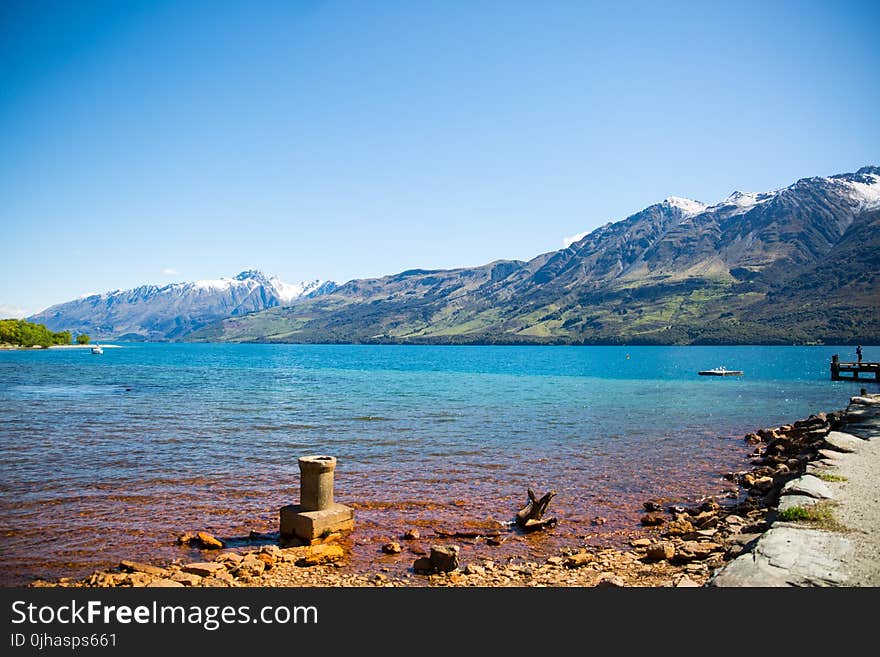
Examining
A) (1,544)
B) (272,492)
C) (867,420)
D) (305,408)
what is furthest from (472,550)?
(305,408)

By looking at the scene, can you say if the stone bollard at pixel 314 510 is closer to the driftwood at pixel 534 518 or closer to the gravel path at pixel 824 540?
the driftwood at pixel 534 518

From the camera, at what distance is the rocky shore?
10742 millimetres

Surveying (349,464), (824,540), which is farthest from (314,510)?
(824,540)

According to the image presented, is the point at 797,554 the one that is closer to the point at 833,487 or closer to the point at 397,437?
the point at 833,487

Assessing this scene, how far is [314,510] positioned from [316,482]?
0.73m

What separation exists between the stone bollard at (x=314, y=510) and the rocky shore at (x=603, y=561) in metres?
0.36

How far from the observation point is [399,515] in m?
18.8

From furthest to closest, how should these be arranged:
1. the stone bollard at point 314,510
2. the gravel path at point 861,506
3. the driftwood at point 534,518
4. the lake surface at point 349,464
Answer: the driftwood at point 534,518
the lake surface at point 349,464
the stone bollard at point 314,510
the gravel path at point 861,506

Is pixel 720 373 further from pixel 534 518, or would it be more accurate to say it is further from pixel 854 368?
pixel 534 518

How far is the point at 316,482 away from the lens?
52.9 ft

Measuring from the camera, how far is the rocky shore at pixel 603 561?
10.7 meters

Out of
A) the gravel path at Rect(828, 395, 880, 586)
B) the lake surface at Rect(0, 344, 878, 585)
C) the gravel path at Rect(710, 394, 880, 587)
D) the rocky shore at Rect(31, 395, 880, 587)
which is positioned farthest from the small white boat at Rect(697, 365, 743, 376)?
the rocky shore at Rect(31, 395, 880, 587)

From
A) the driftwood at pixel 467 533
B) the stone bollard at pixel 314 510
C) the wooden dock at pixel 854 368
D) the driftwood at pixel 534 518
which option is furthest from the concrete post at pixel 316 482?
the wooden dock at pixel 854 368

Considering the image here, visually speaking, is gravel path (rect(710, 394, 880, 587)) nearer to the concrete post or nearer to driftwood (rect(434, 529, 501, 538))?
driftwood (rect(434, 529, 501, 538))
